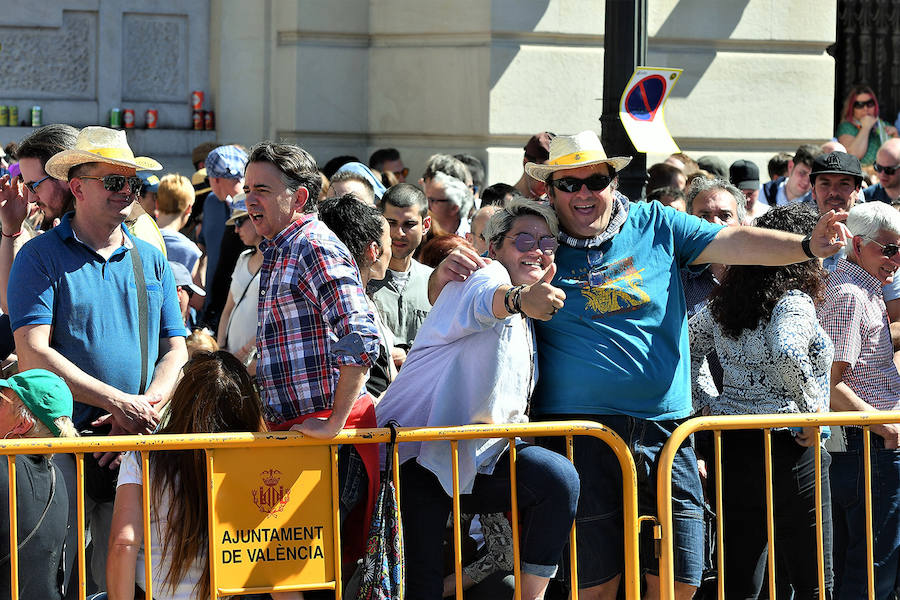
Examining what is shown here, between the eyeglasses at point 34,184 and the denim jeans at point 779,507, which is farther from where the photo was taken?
the eyeglasses at point 34,184

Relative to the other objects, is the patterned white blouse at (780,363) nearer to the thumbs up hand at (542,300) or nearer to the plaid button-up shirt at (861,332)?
the plaid button-up shirt at (861,332)

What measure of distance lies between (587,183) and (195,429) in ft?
5.42

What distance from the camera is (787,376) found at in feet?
16.0

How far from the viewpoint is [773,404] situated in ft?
16.3

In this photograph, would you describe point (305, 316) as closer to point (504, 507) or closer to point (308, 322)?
point (308, 322)

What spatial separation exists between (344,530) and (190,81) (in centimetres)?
732

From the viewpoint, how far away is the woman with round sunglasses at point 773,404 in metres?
4.91

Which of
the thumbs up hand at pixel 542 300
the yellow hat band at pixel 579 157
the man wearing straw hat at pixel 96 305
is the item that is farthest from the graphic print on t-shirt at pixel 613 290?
the man wearing straw hat at pixel 96 305

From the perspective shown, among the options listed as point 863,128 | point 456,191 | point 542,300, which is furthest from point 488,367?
point 863,128

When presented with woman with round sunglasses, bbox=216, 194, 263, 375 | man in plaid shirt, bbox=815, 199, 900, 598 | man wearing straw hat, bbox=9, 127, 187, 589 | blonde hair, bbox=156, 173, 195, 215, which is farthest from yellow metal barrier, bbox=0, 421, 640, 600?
blonde hair, bbox=156, 173, 195, 215

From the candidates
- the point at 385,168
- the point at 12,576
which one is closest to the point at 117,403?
the point at 12,576

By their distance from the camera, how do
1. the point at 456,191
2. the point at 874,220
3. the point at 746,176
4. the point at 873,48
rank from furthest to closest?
the point at 873,48 < the point at 746,176 < the point at 456,191 < the point at 874,220

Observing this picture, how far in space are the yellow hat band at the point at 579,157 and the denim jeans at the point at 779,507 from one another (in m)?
1.29

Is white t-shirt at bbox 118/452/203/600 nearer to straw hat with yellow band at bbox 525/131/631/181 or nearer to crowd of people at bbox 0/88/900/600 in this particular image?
crowd of people at bbox 0/88/900/600
